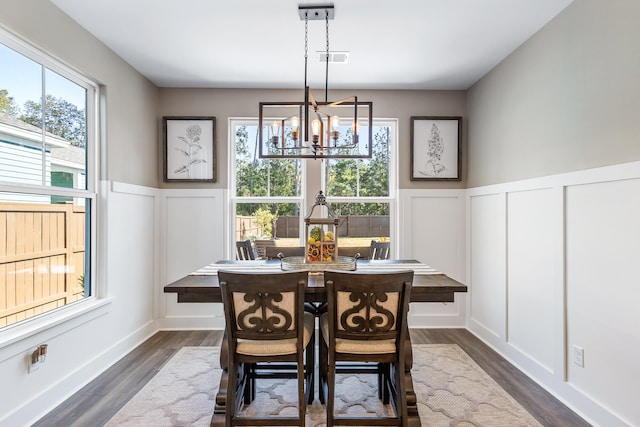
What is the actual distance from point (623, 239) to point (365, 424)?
1662 millimetres

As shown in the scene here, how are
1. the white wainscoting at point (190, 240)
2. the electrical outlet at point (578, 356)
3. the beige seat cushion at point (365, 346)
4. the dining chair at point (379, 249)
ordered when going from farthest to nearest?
the white wainscoting at point (190, 240) < the dining chair at point (379, 249) < the electrical outlet at point (578, 356) < the beige seat cushion at point (365, 346)

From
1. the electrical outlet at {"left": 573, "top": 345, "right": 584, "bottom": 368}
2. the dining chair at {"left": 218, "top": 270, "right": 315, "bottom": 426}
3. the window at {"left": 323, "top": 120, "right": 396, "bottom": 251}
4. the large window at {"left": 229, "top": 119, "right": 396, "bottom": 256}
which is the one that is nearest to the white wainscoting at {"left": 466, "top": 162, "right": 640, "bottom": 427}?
the electrical outlet at {"left": 573, "top": 345, "right": 584, "bottom": 368}

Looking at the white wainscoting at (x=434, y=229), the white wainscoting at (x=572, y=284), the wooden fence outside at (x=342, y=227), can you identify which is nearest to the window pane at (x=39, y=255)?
the wooden fence outside at (x=342, y=227)

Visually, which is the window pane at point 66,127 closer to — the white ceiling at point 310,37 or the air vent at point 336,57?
the white ceiling at point 310,37

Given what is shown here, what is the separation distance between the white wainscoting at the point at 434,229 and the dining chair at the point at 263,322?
2.32 m

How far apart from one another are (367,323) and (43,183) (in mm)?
2199

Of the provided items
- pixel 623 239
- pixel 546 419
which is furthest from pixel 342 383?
pixel 623 239

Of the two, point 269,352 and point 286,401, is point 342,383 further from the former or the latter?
point 269,352

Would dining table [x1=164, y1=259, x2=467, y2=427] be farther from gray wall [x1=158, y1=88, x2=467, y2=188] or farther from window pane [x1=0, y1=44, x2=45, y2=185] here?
gray wall [x1=158, y1=88, x2=467, y2=188]

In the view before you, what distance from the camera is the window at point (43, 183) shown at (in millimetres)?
2057

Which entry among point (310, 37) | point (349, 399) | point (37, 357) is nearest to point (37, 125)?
point (37, 357)

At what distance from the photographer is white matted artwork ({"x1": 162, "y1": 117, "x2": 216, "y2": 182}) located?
12.6 ft

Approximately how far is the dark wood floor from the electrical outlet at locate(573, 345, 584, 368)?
302 mm

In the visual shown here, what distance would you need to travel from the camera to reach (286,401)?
7.61 ft
